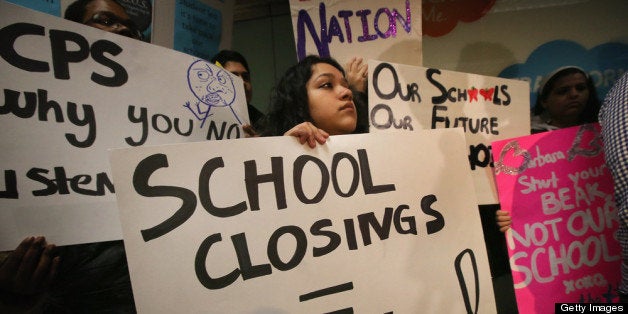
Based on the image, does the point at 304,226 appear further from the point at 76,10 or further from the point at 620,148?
the point at 76,10

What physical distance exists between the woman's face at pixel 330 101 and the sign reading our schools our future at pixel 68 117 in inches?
20.0

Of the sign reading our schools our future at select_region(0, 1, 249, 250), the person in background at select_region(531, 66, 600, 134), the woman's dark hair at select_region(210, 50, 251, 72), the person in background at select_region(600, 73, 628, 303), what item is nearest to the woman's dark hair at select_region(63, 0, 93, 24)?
the sign reading our schools our future at select_region(0, 1, 249, 250)

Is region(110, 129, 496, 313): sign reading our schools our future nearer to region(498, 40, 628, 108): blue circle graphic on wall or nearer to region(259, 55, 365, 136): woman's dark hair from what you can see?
region(259, 55, 365, 136): woman's dark hair

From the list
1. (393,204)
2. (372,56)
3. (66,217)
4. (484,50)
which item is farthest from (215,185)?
(484,50)

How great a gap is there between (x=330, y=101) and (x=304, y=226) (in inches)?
23.0

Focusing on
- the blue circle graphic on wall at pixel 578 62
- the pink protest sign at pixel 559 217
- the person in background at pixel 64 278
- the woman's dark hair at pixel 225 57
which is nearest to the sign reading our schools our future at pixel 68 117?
the person in background at pixel 64 278

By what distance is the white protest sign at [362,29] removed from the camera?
4.70 feet

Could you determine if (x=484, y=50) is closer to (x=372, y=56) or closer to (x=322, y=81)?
(x=372, y=56)

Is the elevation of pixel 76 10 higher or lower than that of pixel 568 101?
higher

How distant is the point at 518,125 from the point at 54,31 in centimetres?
159

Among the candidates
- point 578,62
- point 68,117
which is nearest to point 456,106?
point 68,117

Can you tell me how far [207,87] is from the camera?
101 cm

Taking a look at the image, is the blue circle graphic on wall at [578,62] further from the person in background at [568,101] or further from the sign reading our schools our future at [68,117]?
the sign reading our schools our future at [68,117]

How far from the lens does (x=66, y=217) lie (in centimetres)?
72
